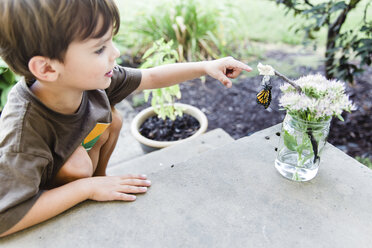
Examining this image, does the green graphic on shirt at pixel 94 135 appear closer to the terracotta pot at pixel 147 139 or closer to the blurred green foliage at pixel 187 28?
the terracotta pot at pixel 147 139

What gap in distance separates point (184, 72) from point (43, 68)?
74 cm

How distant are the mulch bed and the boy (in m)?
1.52

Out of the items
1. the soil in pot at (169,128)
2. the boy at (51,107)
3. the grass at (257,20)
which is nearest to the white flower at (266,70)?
the boy at (51,107)

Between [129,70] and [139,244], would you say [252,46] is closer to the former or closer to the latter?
[129,70]

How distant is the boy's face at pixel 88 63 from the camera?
1.11 m

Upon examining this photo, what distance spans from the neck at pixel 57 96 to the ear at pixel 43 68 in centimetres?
10

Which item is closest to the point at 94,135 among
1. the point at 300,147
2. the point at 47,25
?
the point at 47,25

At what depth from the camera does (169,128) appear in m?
2.51

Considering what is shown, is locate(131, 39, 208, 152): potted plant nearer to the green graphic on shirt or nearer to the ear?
the green graphic on shirt

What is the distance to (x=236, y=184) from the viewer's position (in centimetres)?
132

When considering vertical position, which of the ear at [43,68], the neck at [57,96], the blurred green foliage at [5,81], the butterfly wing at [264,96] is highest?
the ear at [43,68]

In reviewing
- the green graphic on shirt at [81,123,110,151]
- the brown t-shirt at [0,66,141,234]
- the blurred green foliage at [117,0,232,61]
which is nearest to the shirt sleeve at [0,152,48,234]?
the brown t-shirt at [0,66,141,234]

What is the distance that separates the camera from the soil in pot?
2455 mm

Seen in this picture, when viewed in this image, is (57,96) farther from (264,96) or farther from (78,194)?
(264,96)
